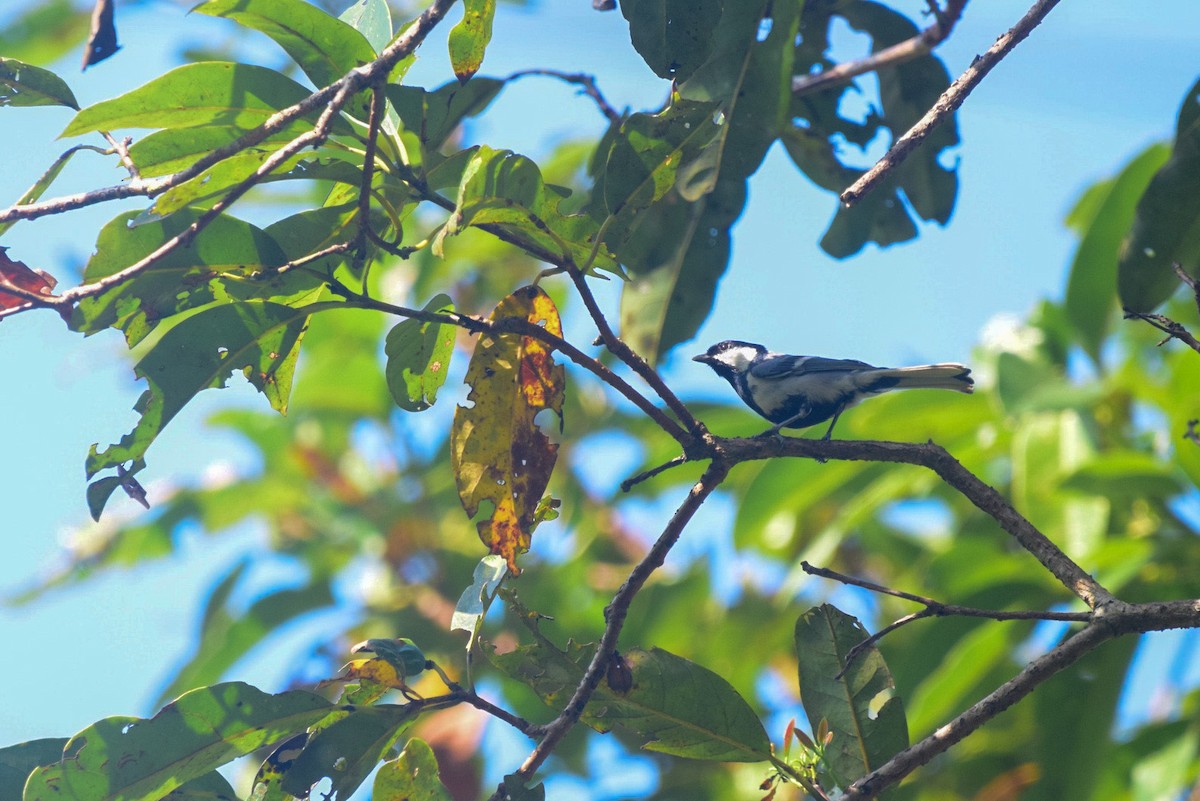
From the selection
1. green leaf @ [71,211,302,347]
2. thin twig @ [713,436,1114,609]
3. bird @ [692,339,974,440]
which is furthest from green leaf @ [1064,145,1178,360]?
green leaf @ [71,211,302,347]

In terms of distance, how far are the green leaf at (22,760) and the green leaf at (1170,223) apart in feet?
8.89

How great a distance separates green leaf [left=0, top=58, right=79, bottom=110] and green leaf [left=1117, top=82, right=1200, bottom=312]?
253 cm

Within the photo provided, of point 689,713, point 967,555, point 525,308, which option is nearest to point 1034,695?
point 967,555

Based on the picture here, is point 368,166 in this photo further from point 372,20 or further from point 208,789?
point 208,789

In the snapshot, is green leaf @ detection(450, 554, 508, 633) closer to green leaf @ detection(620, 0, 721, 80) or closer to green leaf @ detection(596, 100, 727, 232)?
green leaf @ detection(596, 100, 727, 232)

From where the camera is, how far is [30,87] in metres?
Result: 2.28

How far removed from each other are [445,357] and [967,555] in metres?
2.27

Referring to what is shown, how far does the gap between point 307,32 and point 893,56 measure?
1747 millimetres

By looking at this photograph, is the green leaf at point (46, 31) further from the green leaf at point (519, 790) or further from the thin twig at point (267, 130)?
the green leaf at point (519, 790)

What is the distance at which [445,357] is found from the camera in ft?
8.11

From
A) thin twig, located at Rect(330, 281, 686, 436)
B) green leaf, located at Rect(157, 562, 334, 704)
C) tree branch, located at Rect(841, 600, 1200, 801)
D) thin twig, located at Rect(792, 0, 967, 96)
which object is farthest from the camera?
green leaf, located at Rect(157, 562, 334, 704)

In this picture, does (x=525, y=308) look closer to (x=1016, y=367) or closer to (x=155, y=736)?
(x=155, y=736)

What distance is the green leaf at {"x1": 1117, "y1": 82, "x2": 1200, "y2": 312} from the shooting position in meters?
2.66

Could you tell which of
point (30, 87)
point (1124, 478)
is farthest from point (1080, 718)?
point (30, 87)
